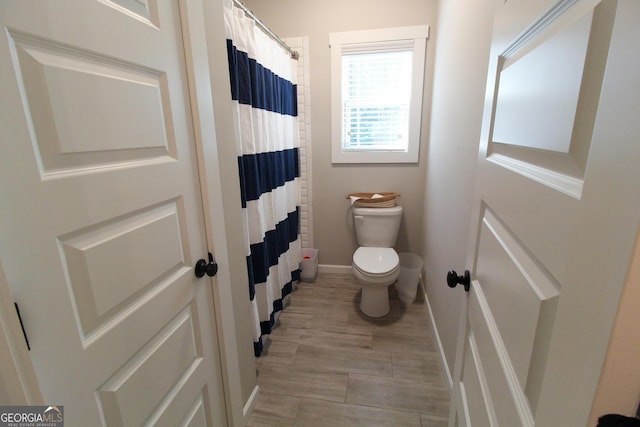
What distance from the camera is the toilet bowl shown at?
2043mm

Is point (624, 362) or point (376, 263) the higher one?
point (624, 362)

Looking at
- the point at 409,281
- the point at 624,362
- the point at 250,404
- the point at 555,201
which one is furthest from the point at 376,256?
the point at 624,362

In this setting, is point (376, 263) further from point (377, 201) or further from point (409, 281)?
point (377, 201)

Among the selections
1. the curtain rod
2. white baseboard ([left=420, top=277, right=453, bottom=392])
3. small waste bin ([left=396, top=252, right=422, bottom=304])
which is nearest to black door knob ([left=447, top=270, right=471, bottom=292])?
white baseboard ([left=420, top=277, right=453, bottom=392])

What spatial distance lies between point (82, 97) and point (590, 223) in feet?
2.89

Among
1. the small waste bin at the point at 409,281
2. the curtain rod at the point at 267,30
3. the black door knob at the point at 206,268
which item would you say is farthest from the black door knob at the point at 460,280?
the curtain rod at the point at 267,30

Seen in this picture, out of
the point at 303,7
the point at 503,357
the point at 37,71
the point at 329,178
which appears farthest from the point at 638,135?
the point at 303,7

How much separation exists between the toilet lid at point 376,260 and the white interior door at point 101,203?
1.37 m

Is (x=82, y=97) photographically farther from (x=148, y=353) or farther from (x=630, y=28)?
(x=630, y=28)

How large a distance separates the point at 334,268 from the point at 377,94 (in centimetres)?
168

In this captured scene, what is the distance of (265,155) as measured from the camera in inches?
71.9

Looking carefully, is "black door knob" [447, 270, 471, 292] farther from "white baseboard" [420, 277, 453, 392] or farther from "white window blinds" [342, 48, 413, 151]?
"white window blinds" [342, 48, 413, 151]

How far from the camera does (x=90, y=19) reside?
593 millimetres

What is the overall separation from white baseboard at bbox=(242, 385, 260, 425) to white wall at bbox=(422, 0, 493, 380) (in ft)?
3.45
